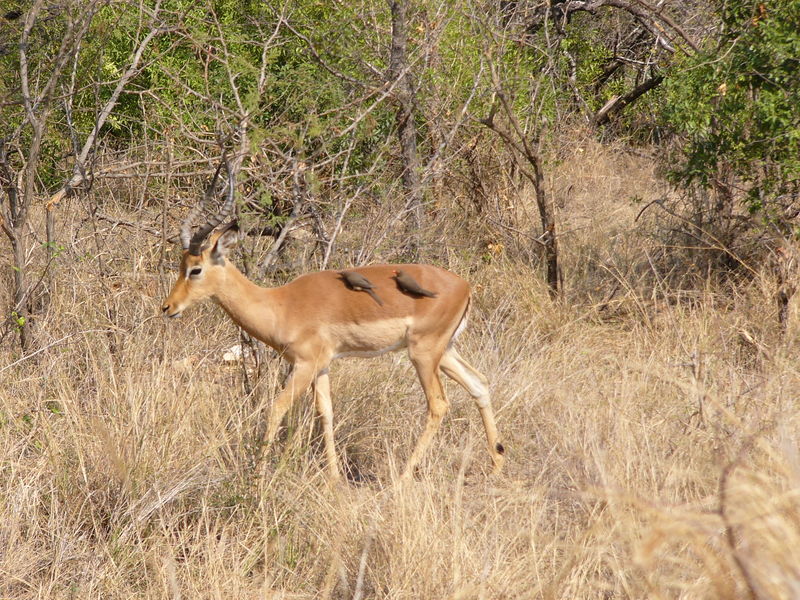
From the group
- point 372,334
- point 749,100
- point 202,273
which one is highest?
point 749,100

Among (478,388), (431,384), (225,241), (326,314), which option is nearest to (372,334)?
(326,314)

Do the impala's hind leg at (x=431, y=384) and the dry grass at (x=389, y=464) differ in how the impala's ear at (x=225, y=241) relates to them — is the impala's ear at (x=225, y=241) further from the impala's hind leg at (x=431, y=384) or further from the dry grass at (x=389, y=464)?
the impala's hind leg at (x=431, y=384)

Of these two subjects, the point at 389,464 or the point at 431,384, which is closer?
the point at 389,464

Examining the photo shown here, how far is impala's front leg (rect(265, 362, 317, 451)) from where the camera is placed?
4.67m

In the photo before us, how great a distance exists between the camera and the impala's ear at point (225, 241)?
502 cm

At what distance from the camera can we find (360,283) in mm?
4969

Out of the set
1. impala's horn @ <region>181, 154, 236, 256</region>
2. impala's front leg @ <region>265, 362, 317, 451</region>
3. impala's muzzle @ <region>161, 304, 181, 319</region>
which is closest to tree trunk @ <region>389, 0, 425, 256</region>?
impala's horn @ <region>181, 154, 236, 256</region>

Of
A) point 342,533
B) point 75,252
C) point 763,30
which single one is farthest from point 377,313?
point 763,30

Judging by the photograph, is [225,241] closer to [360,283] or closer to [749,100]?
[360,283]

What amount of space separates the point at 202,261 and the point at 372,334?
97 cm

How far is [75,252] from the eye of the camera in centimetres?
614

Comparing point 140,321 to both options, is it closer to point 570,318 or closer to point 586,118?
point 570,318

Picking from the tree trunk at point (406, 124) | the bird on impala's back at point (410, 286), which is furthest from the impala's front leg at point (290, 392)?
the tree trunk at point (406, 124)

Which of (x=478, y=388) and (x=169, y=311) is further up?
(x=169, y=311)
